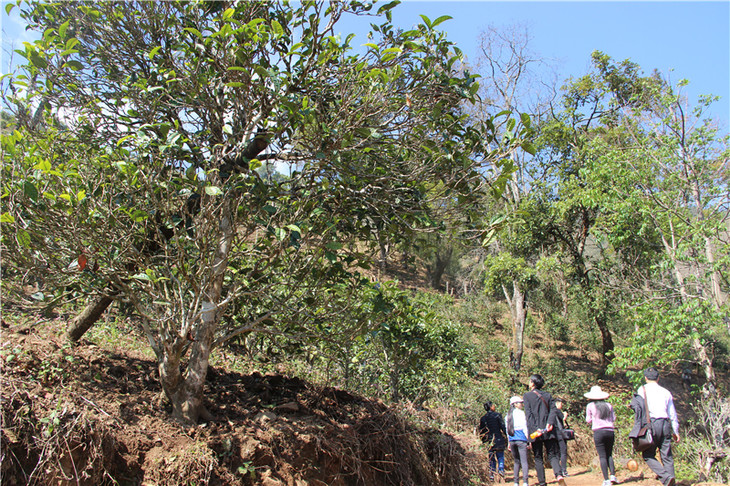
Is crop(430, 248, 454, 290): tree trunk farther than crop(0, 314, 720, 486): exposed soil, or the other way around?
crop(430, 248, 454, 290): tree trunk

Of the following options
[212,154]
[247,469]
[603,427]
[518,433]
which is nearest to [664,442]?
[603,427]

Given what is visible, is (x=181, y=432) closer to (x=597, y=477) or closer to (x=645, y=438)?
(x=645, y=438)

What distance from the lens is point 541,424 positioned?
5754 mm

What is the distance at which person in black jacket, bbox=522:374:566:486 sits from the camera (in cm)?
571

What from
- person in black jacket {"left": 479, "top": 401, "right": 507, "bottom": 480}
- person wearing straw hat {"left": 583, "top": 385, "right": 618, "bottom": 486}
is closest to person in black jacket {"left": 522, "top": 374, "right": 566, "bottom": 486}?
person wearing straw hat {"left": 583, "top": 385, "right": 618, "bottom": 486}

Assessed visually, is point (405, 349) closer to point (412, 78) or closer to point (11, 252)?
point (412, 78)

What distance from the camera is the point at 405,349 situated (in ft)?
24.4

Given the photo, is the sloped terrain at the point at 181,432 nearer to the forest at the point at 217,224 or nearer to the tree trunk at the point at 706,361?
the forest at the point at 217,224

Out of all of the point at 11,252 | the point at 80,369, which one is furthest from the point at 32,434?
the point at 11,252

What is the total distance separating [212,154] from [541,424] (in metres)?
5.06

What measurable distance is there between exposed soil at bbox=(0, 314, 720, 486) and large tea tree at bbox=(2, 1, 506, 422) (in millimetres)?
479

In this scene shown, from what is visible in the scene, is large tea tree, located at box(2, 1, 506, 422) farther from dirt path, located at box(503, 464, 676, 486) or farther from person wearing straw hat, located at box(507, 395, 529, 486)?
dirt path, located at box(503, 464, 676, 486)

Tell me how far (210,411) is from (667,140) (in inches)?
456

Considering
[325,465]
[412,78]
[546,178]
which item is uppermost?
[546,178]
